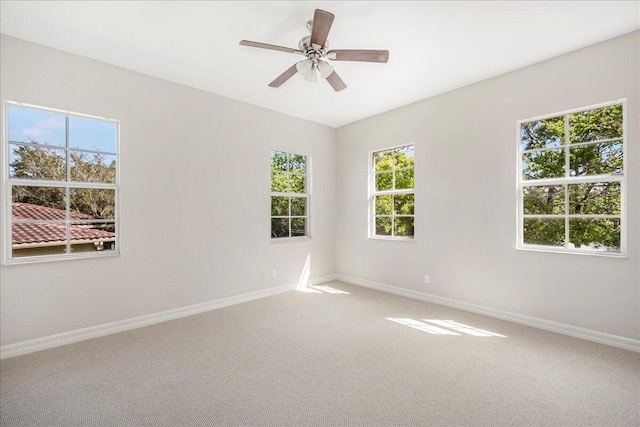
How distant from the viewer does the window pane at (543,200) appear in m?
3.18

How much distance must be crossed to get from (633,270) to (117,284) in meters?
4.98

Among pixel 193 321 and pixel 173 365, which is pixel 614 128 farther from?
pixel 193 321

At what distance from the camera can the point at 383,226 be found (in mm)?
4848

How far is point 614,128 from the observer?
2.84 meters

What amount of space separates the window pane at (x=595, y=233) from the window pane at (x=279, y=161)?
3.71m

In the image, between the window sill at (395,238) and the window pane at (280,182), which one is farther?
the window pane at (280,182)

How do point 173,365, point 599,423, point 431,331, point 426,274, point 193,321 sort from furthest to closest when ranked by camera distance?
point 426,274 → point 193,321 → point 431,331 → point 173,365 → point 599,423

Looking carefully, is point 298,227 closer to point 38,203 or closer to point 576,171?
point 38,203

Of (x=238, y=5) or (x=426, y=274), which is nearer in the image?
(x=238, y=5)

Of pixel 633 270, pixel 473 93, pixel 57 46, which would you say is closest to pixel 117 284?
pixel 57 46

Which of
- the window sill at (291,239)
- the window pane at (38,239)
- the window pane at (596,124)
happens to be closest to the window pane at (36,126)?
the window pane at (38,239)

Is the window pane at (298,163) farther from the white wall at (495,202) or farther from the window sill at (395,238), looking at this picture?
the window sill at (395,238)

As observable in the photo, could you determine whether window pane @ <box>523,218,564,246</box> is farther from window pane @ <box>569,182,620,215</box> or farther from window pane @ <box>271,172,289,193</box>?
window pane @ <box>271,172,289,193</box>

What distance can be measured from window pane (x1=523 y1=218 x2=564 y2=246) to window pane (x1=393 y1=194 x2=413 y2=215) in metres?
1.48
